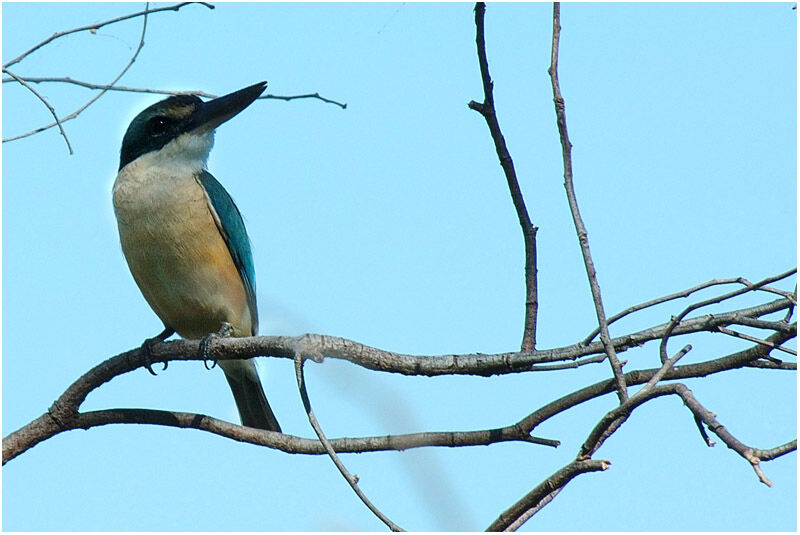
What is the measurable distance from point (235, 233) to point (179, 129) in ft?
1.99

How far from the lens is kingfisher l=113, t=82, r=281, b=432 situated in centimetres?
430

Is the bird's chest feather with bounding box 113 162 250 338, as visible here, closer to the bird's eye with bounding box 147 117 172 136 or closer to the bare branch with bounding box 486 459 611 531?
the bird's eye with bounding box 147 117 172 136

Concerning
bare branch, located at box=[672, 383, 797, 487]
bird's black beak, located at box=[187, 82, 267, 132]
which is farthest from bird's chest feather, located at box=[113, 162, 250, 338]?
bare branch, located at box=[672, 383, 797, 487]

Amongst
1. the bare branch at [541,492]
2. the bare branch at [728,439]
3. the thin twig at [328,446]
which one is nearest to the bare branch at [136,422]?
the thin twig at [328,446]

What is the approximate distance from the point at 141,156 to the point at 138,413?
172 centimetres

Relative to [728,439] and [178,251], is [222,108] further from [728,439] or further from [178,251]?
[728,439]

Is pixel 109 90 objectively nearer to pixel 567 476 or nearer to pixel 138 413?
pixel 138 413

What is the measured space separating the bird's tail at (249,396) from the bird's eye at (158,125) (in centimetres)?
120

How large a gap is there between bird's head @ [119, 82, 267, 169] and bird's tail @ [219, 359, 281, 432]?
104 cm

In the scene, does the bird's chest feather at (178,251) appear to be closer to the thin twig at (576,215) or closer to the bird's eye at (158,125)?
the bird's eye at (158,125)

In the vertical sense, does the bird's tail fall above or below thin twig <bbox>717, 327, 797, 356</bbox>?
above

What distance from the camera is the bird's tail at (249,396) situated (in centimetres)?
480

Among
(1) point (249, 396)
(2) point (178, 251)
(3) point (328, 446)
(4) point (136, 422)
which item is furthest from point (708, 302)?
(1) point (249, 396)

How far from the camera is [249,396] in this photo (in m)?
4.84
